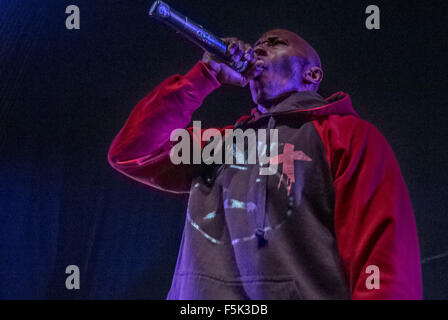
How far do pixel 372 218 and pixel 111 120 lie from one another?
1128mm

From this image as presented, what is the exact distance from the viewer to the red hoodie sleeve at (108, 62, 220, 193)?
42.6 inches

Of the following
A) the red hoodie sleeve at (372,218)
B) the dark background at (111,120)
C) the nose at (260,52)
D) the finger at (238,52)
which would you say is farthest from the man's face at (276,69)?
the dark background at (111,120)

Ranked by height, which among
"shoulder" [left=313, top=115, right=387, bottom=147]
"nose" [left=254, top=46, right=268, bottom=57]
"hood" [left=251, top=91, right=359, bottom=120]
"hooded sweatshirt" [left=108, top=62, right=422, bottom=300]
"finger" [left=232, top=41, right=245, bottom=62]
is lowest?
"hooded sweatshirt" [left=108, top=62, right=422, bottom=300]

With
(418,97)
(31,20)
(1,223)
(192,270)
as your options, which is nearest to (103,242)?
(1,223)

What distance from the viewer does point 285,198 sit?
88 cm

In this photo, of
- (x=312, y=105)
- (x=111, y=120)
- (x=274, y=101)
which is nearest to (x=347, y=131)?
(x=312, y=105)

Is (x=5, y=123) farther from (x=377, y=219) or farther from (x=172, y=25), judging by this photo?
(x=377, y=219)

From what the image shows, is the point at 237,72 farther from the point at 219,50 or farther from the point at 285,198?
the point at 285,198

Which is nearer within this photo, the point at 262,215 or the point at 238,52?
the point at 262,215

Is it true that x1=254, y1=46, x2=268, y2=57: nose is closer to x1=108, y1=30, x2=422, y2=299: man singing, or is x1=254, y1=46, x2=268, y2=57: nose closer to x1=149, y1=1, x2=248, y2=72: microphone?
x1=108, y1=30, x2=422, y2=299: man singing

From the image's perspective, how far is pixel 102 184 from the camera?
1540mm

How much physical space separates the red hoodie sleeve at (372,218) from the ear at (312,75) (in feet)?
0.97

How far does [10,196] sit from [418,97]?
1553 millimetres

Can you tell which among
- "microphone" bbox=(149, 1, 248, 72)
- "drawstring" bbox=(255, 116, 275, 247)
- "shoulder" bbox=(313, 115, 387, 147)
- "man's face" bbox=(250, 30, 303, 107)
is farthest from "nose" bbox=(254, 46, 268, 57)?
"drawstring" bbox=(255, 116, 275, 247)
